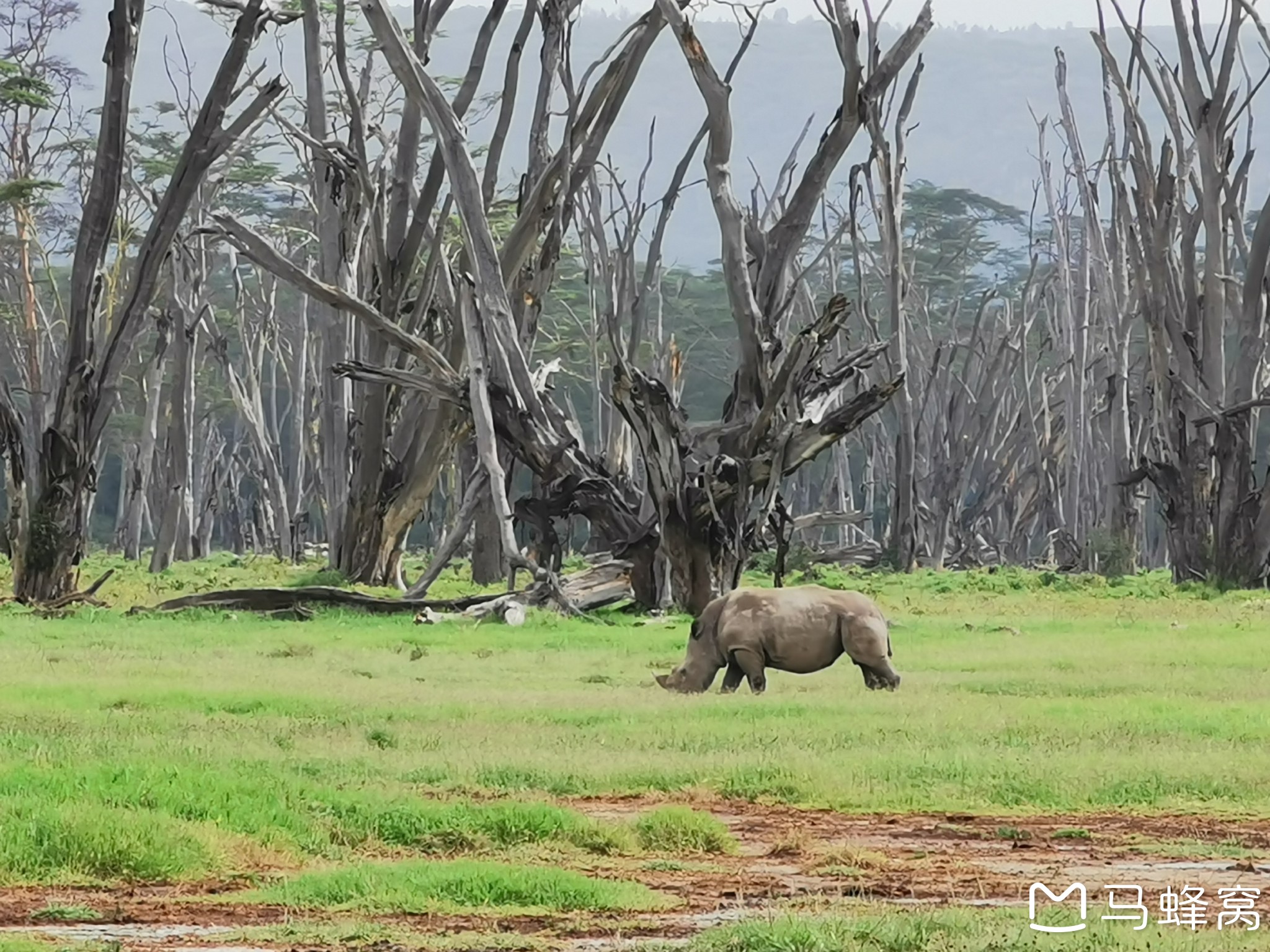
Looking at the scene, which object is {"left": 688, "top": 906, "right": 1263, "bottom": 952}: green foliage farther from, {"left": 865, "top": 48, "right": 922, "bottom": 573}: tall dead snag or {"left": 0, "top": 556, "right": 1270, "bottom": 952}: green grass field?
{"left": 865, "top": 48, "right": 922, "bottom": 573}: tall dead snag

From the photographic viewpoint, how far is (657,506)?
831 inches

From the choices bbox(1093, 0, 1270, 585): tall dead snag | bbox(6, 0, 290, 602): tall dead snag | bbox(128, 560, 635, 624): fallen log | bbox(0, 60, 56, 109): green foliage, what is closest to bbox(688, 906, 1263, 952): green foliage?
bbox(128, 560, 635, 624): fallen log

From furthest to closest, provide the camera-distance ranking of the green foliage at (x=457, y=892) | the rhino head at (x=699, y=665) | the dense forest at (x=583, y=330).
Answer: the dense forest at (x=583, y=330)
the rhino head at (x=699, y=665)
the green foliage at (x=457, y=892)

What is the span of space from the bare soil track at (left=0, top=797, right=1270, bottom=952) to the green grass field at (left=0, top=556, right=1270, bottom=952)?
19cm

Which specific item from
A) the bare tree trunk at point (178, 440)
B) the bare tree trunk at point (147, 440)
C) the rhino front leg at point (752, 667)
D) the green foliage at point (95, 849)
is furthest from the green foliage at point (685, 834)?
the bare tree trunk at point (147, 440)

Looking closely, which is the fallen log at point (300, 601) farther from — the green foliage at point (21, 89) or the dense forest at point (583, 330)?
the green foliage at point (21, 89)

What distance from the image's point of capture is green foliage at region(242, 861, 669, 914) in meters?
6.27

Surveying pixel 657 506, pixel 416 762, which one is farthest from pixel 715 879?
pixel 657 506

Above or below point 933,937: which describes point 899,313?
above

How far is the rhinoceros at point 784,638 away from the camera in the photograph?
1320 cm

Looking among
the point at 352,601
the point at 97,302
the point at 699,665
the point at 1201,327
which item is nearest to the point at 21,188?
the point at 97,302

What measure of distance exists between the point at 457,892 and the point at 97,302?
1685 centimetres

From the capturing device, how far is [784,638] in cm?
1320

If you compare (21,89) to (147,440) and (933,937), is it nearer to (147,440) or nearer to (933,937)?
(147,440)
